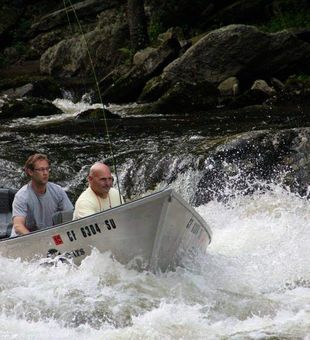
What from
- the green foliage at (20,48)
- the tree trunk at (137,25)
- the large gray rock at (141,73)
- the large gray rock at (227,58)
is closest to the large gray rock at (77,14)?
the green foliage at (20,48)

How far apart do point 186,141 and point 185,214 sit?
6.33 m

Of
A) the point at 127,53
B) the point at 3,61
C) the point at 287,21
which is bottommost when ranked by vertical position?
the point at 287,21

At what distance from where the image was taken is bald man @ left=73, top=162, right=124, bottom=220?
26.5 feet

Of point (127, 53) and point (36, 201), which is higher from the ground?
point (127, 53)

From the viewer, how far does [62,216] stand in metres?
8.64

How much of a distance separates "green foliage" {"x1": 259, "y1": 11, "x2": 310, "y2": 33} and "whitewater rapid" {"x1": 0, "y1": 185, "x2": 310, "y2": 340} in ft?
48.6

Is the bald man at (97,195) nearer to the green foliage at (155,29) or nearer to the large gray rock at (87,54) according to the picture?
the large gray rock at (87,54)

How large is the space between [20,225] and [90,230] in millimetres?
1100

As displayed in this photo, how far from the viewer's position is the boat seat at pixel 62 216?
8.63 metres

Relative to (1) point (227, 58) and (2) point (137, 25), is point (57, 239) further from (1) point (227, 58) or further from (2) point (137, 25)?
(2) point (137, 25)

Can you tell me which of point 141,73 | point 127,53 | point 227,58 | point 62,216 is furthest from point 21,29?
point 62,216

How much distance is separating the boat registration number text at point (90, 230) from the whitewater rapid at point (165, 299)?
0.71 ft

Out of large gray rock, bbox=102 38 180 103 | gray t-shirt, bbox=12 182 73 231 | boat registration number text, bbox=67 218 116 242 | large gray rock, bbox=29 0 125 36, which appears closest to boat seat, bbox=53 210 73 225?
gray t-shirt, bbox=12 182 73 231

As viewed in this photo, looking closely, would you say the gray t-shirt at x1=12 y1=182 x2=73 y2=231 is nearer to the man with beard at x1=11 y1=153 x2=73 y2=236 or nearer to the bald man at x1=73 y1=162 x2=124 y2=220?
the man with beard at x1=11 y1=153 x2=73 y2=236
